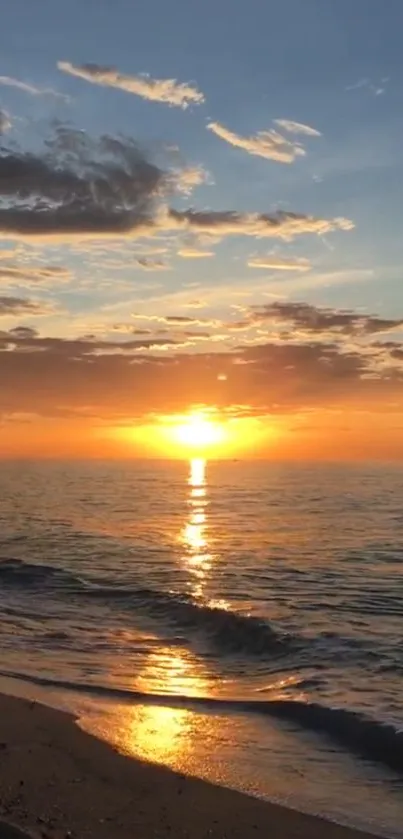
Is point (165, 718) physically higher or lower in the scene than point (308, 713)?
higher

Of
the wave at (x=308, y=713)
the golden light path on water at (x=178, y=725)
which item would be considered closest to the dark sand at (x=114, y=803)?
the golden light path on water at (x=178, y=725)

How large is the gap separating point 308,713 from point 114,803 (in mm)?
5106

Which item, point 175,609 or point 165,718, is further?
point 175,609

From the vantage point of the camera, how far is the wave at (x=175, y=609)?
59.2ft

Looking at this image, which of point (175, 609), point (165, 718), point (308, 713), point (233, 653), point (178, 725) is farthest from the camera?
point (175, 609)

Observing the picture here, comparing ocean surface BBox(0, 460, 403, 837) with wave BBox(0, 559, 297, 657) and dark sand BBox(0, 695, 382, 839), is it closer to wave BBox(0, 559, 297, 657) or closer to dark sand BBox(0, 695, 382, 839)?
wave BBox(0, 559, 297, 657)

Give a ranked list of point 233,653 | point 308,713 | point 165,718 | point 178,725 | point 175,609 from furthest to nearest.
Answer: point 175,609 → point 233,653 → point 308,713 → point 165,718 → point 178,725

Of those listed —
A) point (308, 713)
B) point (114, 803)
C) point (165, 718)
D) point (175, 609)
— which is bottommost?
point (175, 609)

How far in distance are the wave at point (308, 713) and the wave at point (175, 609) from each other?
405 centimetres

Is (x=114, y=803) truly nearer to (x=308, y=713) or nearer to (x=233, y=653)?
(x=308, y=713)

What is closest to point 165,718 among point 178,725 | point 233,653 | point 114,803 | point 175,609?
point 178,725

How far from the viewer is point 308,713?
42.1ft

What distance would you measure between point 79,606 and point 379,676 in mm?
10546

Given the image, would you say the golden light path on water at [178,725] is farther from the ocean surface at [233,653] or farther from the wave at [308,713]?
the wave at [308,713]
